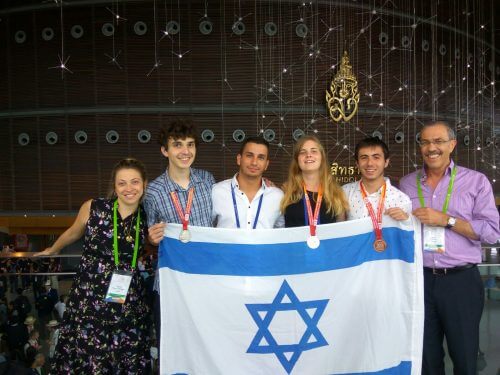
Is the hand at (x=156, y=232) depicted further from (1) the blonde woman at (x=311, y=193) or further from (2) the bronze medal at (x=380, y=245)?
(2) the bronze medal at (x=380, y=245)

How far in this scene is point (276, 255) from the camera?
2816 mm

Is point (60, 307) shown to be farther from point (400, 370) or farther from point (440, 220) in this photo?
point (440, 220)

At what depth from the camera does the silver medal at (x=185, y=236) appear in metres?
2.78

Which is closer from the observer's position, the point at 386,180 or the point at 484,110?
the point at 386,180

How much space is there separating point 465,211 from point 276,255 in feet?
4.01

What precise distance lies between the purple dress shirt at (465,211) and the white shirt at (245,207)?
1.00 metres

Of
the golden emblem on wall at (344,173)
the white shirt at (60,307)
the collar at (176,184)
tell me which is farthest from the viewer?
the golden emblem on wall at (344,173)

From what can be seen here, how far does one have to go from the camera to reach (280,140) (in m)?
10.1

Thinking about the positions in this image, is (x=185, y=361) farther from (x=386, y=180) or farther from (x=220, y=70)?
(x=220, y=70)

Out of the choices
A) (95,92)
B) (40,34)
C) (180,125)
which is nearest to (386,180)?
(180,125)

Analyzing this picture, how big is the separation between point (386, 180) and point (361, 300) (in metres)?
0.79

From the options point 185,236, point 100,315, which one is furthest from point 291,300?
point 100,315

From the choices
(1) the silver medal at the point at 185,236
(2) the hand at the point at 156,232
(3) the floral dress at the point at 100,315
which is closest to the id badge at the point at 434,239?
(1) the silver medal at the point at 185,236

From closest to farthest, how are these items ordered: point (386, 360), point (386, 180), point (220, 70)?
point (386, 360) < point (386, 180) < point (220, 70)
